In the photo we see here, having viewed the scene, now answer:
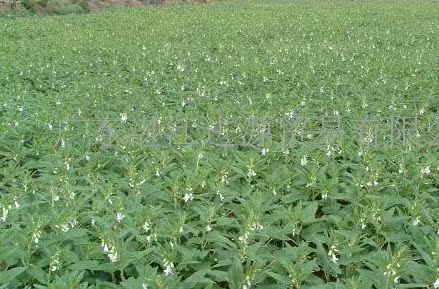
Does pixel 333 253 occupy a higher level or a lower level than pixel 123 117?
higher

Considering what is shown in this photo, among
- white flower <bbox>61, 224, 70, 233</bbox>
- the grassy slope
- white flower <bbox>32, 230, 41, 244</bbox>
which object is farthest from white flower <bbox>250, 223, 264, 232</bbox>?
the grassy slope

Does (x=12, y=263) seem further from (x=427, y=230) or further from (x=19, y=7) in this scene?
(x=19, y=7)

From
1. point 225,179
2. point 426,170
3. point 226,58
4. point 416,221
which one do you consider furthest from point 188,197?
point 226,58

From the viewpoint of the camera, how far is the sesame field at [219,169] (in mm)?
3344

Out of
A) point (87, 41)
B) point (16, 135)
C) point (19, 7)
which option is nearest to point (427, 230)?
point (16, 135)

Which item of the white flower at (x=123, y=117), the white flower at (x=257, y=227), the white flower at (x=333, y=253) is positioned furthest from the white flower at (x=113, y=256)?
the white flower at (x=123, y=117)

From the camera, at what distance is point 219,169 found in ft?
15.8

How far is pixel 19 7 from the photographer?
Answer: 20797 mm

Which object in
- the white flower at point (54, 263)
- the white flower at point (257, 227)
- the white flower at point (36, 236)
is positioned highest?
the white flower at point (36, 236)

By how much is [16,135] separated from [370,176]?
388 centimetres

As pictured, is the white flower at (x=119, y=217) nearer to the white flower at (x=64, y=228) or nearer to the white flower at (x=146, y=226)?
the white flower at (x=146, y=226)

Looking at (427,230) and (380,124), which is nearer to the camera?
(427,230)

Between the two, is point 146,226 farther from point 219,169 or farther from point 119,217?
point 219,169

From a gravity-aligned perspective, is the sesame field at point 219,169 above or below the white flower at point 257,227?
below
